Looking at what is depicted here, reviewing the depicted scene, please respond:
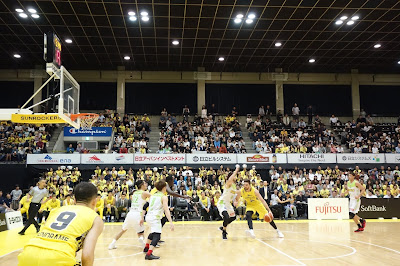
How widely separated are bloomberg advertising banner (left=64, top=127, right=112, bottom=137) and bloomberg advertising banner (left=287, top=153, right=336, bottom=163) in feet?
42.9

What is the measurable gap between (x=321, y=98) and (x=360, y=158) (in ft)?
29.7

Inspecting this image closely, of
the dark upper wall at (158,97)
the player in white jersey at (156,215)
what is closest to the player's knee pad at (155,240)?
the player in white jersey at (156,215)

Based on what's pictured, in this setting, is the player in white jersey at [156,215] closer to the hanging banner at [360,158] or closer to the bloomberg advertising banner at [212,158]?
the bloomberg advertising banner at [212,158]

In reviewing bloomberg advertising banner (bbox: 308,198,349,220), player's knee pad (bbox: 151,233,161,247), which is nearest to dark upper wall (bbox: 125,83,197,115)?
bloomberg advertising banner (bbox: 308,198,349,220)

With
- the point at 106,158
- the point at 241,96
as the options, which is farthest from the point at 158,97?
the point at 106,158

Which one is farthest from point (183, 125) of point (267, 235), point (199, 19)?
point (267, 235)

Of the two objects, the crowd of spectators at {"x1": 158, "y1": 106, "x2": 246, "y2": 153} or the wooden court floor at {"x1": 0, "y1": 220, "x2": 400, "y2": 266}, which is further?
the crowd of spectators at {"x1": 158, "y1": 106, "x2": 246, "y2": 153}

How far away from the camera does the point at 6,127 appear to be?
26.3 m

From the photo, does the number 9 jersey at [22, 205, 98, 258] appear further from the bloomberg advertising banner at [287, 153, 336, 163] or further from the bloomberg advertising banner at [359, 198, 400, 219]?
the bloomberg advertising banner at [287, 153, 336, 163]

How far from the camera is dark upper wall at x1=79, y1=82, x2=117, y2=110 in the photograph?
3056cm

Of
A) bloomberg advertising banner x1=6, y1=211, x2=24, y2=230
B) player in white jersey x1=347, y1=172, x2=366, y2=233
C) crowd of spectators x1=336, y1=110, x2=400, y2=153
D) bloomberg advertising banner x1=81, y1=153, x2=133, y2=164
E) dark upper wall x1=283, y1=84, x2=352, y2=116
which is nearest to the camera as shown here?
player in white jersey x1=347, y1=172, x2=366, y2=233

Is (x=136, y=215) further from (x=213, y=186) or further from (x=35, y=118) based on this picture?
(x=213, y=186)

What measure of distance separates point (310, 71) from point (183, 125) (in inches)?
492

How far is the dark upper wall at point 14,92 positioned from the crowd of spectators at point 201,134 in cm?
1157
